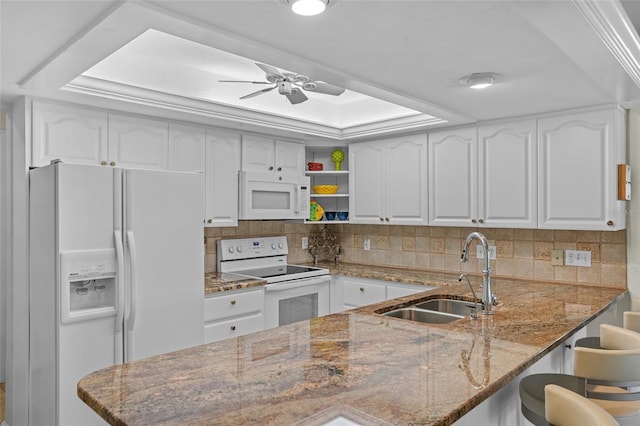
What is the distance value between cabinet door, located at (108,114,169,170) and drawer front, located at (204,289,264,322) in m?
1.00

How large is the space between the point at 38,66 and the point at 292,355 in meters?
1.75

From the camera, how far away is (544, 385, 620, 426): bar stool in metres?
1.21

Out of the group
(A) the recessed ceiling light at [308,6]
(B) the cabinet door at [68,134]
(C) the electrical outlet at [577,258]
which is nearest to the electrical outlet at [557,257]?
(C) the electrical outlet at [577,258]

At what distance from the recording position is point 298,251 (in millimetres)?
4469

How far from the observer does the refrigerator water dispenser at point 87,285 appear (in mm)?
2199

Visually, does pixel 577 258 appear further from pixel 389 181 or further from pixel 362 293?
pixel 362 293

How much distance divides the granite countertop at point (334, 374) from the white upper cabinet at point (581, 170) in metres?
1.04

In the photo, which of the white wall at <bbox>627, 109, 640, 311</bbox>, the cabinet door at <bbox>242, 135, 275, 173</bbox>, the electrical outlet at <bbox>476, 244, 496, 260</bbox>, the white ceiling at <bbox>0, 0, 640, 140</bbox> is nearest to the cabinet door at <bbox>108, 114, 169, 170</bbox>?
the white ceiling at <bbox>0, 0, 640, 140</bbox>

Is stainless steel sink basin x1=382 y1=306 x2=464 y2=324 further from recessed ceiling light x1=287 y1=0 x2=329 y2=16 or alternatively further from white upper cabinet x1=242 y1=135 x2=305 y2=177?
white upper cabinet x1=242 y1=135 x2=305 y2=177

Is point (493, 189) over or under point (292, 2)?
under

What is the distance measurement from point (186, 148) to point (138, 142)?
1.17 ft

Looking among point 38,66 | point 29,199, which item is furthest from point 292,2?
point 29,199

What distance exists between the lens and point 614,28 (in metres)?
1.60

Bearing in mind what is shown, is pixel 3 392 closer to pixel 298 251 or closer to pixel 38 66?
pixel 38 66
